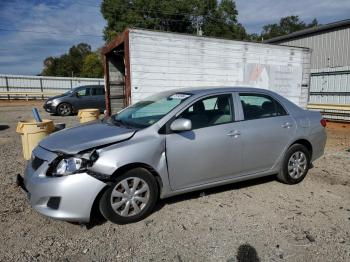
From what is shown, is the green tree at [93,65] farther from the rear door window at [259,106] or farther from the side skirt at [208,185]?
the side skirt at [208,185]

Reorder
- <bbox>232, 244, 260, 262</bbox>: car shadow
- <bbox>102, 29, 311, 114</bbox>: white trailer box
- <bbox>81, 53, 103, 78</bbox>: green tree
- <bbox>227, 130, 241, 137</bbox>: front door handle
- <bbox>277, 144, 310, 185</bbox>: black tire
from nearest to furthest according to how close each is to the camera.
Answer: <bbox>232, 244, 260, 262</bbox>: car shadow
<bbox>227, 130, 241, 137</bbox>: front door handle
<bbox>277, 144, 310, 185</bbox>: black tire
<bbox>102, 29, 311, 114</bbox>: white trailer box
<bbox>81, 53, 103, 78</bbox>: green tree

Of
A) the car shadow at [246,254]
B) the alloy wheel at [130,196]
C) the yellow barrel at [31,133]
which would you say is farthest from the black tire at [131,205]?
the yellow barrel at [31,133]

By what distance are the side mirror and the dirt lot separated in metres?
1.08

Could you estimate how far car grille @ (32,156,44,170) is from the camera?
3.47 m

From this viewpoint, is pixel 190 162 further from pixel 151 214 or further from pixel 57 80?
pixel 57 80

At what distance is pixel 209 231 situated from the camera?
3449 mm

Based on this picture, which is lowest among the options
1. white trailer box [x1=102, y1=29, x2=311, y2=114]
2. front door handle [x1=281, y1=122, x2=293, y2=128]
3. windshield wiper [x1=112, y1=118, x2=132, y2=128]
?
front door handle [x1=281, y1=122, x2=293, y2=128]

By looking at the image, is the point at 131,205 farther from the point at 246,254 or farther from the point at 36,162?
the point at 246,254

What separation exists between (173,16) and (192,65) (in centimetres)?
3911

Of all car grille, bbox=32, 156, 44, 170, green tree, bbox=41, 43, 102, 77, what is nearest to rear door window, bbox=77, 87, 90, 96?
car grille, bbox=32, 156, 44, 170

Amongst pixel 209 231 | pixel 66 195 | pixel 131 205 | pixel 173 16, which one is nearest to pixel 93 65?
pixel 173 16

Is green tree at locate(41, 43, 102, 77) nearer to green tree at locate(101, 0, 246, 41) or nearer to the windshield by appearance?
green tree at locate(101, 0, 246, 41)

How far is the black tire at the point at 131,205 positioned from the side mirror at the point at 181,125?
61 cm

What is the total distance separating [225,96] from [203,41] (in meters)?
4.41
